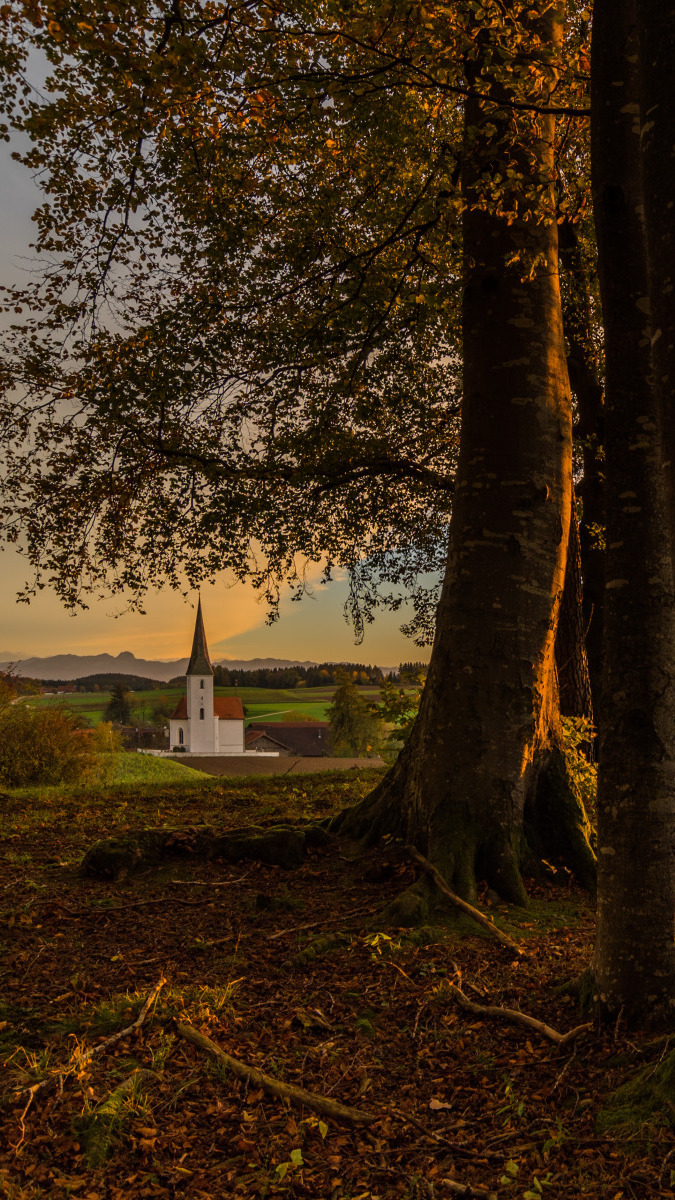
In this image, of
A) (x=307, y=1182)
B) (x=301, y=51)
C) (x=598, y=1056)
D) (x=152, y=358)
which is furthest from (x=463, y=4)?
(x=307, y=1182)

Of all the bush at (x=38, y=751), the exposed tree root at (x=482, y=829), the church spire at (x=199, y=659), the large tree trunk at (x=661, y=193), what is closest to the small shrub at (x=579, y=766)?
the exposed tree root at (x=482, y=829)

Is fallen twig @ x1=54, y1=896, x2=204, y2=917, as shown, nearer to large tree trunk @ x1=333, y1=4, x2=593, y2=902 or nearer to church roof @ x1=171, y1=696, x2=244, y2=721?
large tree trunk @ x1=333, y1=4, x2=593, y2=902

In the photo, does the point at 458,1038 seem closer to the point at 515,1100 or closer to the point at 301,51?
the point at 515,1100

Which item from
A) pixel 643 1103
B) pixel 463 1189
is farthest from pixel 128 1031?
pixel 643 1103

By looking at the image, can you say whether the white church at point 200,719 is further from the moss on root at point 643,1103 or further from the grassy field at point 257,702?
the moss on root at point 643,1103

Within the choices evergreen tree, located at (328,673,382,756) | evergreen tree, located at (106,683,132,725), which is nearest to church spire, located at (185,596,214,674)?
evergreen tree, located at (106,683,132,725)

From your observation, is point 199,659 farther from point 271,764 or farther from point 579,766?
point 579,766

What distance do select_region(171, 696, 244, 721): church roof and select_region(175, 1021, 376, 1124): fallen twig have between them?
9102 cm

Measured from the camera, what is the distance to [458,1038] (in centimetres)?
416

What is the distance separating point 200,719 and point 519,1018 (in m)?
89.8

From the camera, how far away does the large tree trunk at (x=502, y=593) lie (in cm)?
681

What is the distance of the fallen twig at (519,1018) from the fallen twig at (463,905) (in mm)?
925

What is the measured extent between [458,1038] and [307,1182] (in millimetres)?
1344

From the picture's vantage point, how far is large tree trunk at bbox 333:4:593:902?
268 inches
